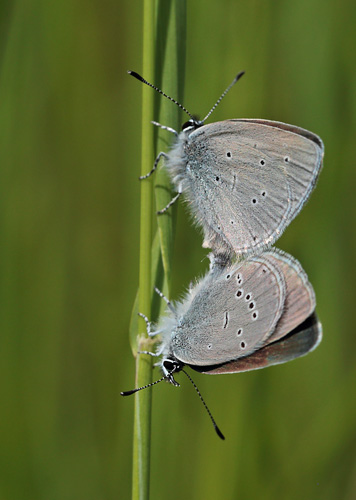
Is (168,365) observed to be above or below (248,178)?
below

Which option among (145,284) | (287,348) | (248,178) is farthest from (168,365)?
(248,178)

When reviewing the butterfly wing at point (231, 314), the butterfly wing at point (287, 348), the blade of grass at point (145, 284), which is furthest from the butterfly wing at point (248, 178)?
the blade of grass at point (145, 284)

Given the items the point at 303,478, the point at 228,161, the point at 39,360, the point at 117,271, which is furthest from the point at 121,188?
the point at 303,478

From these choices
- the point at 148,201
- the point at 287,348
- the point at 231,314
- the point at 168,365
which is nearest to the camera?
the point at 148,201

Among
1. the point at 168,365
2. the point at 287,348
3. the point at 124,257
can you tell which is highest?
the point at 124,257

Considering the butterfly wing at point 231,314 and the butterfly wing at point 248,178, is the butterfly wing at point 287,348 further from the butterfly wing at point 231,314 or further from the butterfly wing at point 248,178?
the butterfly wing at point 248,178

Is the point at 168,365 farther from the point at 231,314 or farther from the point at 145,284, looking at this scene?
the point at 145,284

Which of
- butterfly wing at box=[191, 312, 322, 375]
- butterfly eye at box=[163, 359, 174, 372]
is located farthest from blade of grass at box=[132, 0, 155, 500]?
butterfly eye at box=[163, 359, 174, 372]

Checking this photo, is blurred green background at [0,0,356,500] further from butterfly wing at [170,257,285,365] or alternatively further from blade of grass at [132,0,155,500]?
blade of grass at [132,0,155,500]
